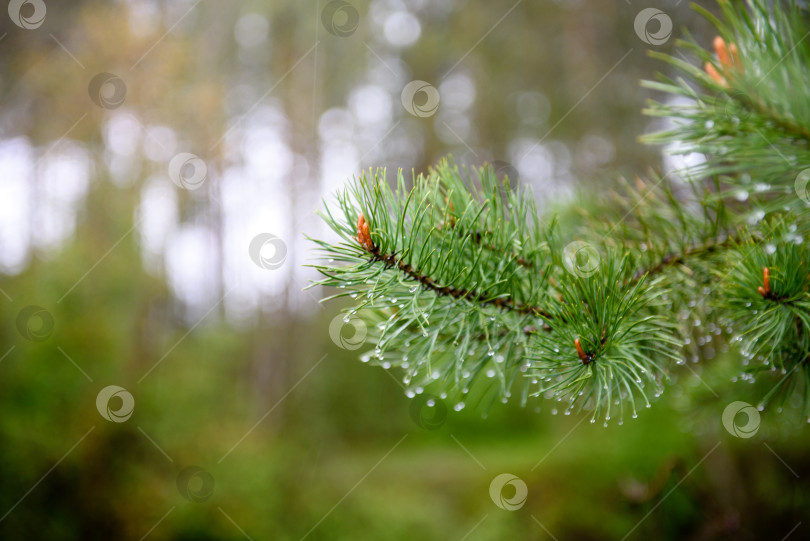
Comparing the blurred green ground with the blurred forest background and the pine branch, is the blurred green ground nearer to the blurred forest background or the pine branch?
the blurred forest background

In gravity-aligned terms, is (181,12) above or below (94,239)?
above

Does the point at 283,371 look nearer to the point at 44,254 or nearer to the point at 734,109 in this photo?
the point at 44,254

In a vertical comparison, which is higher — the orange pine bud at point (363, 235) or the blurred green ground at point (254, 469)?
the orange pine bud at point (363, 235)

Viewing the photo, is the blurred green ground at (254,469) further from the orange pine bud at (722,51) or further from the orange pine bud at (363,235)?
the orange pine bud at (363,235)

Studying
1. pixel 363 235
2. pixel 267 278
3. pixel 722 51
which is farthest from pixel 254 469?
pixel 722 51

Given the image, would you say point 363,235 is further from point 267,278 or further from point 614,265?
point 267,278

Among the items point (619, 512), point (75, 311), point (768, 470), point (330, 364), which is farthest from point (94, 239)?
point (768, 470)

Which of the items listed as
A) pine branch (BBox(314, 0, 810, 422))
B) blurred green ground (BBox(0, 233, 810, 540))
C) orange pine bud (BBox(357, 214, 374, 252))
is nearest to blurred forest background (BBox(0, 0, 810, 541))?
blurred green ground (BBox(0, 233, 810, 540))

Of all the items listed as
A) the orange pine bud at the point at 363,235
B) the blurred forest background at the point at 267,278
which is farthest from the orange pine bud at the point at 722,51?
the orange pine bud at the point at 363,235
